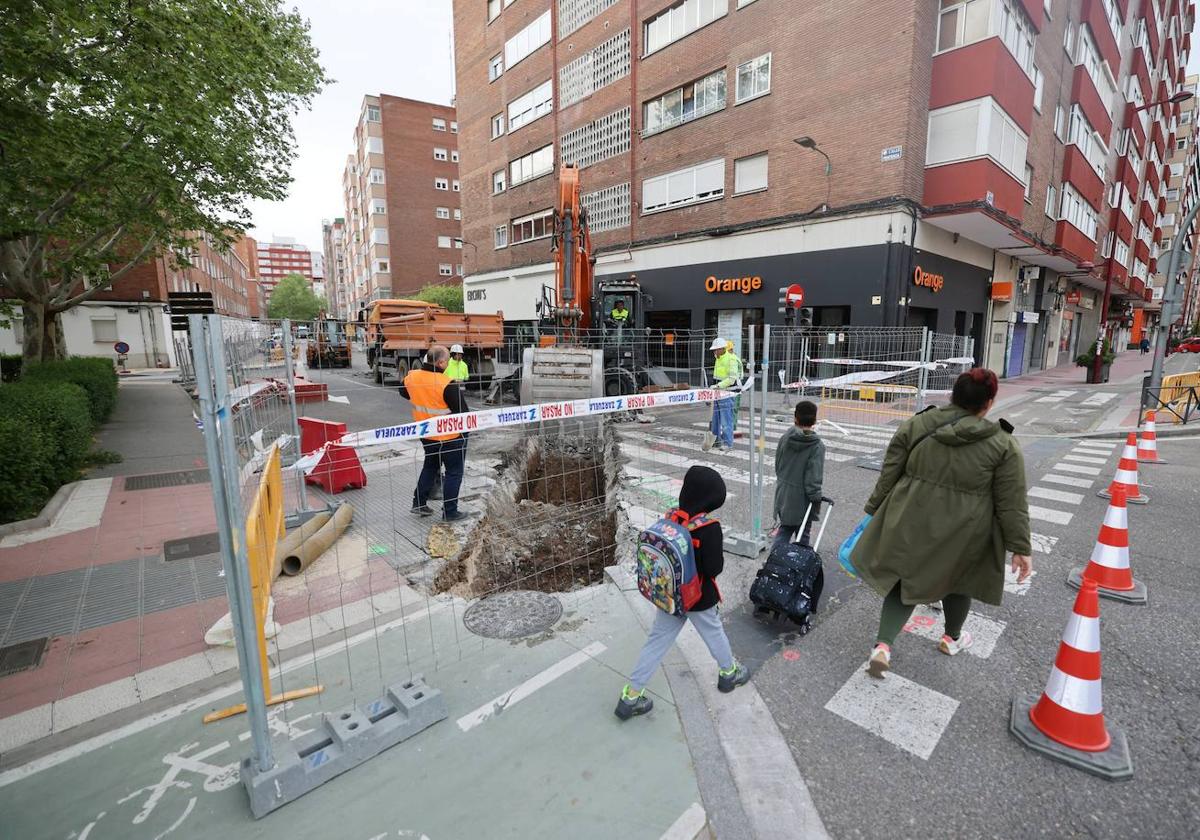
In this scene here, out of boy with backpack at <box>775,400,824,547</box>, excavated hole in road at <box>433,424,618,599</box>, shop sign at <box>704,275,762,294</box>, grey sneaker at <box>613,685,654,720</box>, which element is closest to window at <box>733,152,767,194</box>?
shop sign at <box>704,275,762,294</box>

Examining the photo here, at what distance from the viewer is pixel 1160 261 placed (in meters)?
10.2

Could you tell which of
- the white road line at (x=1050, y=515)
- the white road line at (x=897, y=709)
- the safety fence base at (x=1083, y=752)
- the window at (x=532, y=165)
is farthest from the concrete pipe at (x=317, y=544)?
the window at (x=532, y=165)

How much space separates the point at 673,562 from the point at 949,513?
1569 mm

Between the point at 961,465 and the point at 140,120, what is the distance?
1391 cm

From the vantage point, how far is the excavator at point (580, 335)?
946 cm

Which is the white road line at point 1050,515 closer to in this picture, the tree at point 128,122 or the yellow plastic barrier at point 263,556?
Answer: the yellow plastic barrier at point 263,556

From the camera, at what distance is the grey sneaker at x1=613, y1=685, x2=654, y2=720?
9.04 ft

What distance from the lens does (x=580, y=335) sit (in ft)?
41.9

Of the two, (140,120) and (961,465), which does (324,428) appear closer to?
(961,465)

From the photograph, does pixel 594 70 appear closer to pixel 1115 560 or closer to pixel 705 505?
pixel 1115 560

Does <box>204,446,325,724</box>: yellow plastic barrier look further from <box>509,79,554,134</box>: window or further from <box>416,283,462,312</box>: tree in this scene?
<box>416,283,462,312</box>: tree

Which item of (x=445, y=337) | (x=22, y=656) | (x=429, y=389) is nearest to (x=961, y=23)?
(x=445, y=337)

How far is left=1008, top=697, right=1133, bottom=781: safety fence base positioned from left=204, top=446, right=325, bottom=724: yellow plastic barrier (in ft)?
11.7

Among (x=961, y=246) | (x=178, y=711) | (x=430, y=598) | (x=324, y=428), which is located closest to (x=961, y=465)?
(x=430, y=598)
